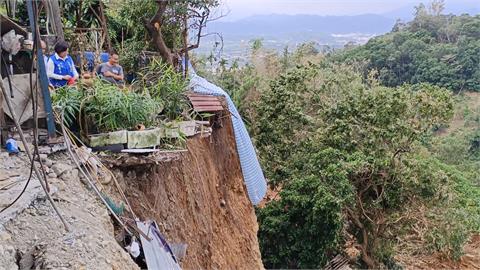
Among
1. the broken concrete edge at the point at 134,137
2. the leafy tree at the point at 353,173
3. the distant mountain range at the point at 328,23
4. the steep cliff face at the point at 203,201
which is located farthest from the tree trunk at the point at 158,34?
the distant mountain range at the point at 328,23

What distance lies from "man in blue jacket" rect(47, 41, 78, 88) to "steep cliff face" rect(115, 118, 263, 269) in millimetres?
1238

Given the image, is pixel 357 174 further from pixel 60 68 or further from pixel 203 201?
pixel 60 68

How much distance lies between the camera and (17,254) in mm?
2820

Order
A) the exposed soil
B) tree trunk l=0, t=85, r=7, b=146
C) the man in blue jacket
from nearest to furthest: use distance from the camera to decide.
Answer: the exposed soil → tree trunk l=0, t=85, r=7, b=146 → the man in blue jacket

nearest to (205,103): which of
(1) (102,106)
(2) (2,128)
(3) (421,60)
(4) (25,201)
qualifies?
(1) (102,106)

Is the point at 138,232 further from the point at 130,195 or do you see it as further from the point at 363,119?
the point at 363,119

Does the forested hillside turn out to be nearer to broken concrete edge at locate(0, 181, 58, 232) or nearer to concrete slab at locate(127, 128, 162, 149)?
concrete slab at locate(127, 128, 162, 149)

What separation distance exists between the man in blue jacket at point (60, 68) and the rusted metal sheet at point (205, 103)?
1538mm

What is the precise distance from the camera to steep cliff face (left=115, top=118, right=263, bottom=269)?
4.82 m

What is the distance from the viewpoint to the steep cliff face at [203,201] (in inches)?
190

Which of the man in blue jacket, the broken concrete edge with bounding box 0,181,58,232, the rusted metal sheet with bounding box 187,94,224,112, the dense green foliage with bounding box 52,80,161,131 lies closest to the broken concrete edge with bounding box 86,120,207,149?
the dense green foliage with bounding box 52,80,161,131

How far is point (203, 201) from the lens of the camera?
6.03 metres

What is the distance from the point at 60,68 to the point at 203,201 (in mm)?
2229

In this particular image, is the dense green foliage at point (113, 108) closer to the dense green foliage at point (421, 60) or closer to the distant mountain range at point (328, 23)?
the dense green foliage at point (421, 60)
